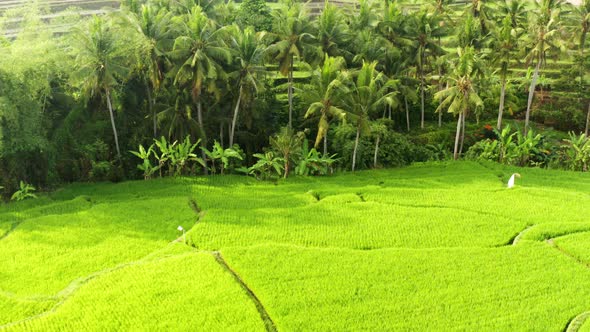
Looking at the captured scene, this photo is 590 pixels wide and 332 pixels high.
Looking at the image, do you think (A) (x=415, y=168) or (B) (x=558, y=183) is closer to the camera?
(B) (x=558, y=183)

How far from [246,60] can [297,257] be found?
32.9 ft

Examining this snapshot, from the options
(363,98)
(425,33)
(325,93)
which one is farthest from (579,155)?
(325,93)

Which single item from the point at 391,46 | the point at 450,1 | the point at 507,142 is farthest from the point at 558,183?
the point at 450,1

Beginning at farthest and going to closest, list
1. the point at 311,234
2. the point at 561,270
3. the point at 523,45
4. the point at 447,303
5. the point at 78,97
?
the point at 523,45 < the point at 78,97 < the point at 311,234 < the point at 561,270 < the point at 447,303

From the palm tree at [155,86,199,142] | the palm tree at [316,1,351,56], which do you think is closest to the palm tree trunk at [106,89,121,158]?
the palm tree at [155,86,199,142]

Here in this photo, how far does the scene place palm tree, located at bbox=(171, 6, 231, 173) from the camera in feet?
68.4

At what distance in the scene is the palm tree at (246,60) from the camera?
21.6 metres

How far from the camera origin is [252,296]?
42.8ft

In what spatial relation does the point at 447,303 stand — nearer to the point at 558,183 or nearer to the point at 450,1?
the point at 558,183

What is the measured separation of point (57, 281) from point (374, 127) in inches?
575

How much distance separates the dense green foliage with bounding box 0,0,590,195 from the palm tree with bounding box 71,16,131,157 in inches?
1.8

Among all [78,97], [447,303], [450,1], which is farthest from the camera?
[450,1]

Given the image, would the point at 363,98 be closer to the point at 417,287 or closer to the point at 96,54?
the point at 417,287

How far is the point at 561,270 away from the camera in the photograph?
14570 millimetres
